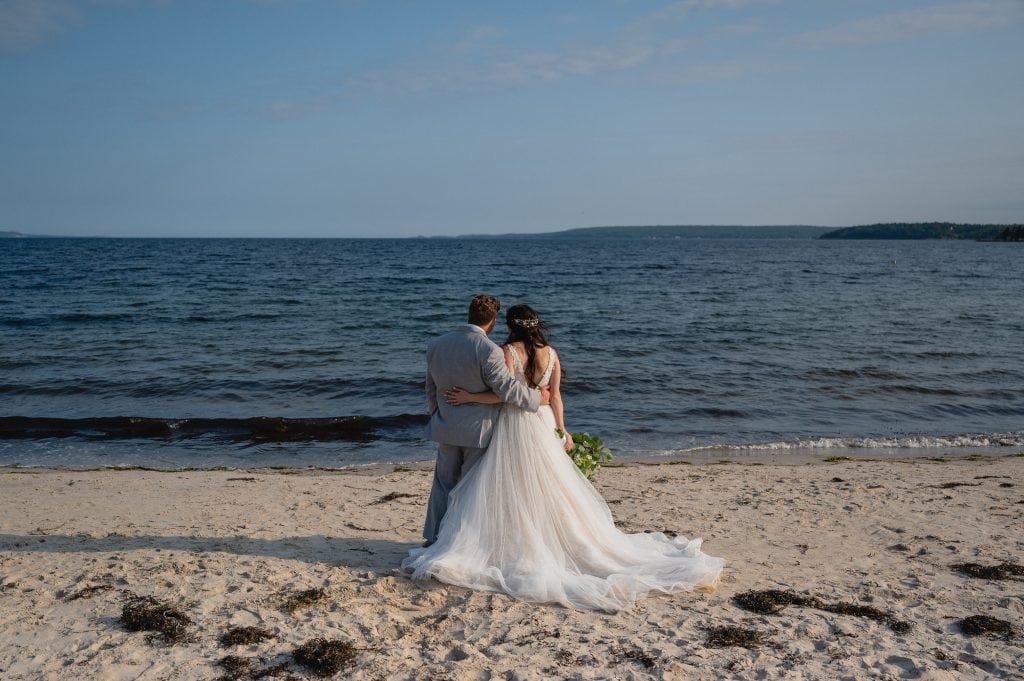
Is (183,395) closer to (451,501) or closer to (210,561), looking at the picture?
(210,561)

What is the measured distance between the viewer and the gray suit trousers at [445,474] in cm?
614

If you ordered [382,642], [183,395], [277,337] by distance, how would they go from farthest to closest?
[277,337], [183,395], [382,642]

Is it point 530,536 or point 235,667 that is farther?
point 530,536

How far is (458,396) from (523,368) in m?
0.56

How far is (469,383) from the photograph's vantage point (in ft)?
18.9

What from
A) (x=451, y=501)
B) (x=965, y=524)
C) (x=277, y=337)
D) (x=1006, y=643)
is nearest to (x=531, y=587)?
(x=451, y=501)

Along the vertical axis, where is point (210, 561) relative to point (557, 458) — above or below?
below

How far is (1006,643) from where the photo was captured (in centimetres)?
520

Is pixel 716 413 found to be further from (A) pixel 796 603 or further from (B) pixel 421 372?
(A) pixel 796 603

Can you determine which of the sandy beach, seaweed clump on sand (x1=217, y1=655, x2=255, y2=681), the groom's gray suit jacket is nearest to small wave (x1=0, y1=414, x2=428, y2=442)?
the sandy beach

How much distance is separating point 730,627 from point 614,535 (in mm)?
1195

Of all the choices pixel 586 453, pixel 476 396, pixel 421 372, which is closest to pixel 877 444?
pixel 586 453

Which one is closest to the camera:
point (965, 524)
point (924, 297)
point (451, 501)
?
point (451, 501)

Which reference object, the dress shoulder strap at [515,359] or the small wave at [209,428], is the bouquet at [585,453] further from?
the small wave at [209,428]
